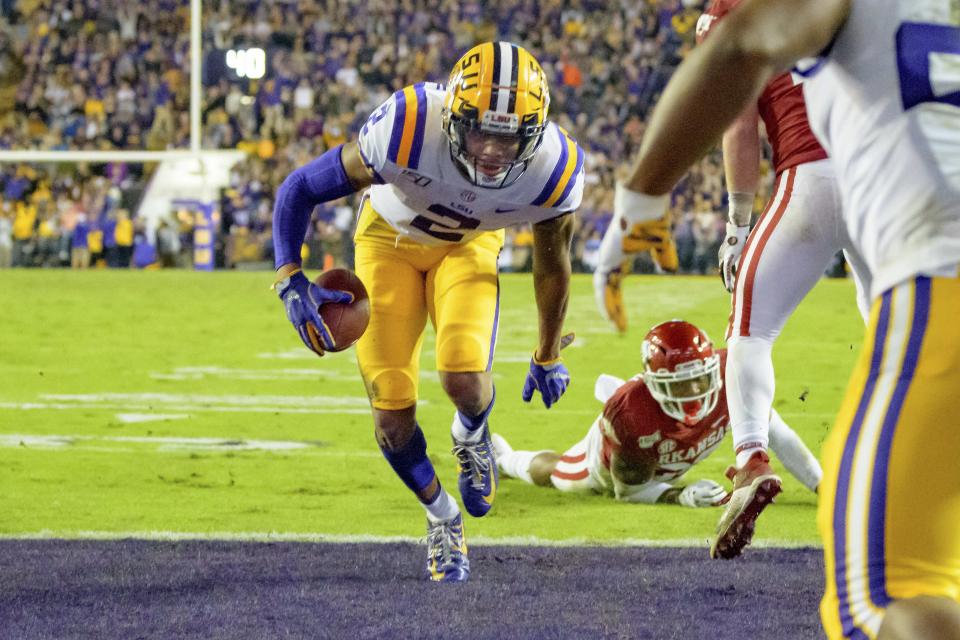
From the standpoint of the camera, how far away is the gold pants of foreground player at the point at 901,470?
193cm

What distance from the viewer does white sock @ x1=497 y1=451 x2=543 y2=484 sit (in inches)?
240

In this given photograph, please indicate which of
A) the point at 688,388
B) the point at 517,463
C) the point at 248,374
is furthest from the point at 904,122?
the point at 248,374

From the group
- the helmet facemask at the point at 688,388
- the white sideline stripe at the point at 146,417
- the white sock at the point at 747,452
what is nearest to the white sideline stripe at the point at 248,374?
the white sideline stripe at the point at 146,417

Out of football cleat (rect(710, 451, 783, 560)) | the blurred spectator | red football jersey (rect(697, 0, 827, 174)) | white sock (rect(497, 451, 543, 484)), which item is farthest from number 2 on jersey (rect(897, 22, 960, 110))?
the blurred spectator

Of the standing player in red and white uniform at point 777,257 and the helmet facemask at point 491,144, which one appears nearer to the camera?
the standing player in red and white uniform at point 777,257

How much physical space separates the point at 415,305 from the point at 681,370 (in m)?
1.11

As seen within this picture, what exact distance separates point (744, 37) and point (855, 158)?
31 centimetres

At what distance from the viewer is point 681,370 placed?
522 cm

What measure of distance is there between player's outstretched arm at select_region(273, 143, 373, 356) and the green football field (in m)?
0.99

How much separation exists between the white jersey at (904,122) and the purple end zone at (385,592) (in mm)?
1768

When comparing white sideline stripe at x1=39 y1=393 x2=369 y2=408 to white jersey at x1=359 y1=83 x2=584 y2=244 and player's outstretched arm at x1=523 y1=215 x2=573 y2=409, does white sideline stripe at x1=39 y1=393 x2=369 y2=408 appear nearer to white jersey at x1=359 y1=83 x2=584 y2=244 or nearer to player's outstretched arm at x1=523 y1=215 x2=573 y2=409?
player's outstretched arm at x1=523 y1=215 x2=573 y2=409

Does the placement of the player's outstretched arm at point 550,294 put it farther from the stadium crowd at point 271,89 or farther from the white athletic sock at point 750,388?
the stadium crowd at point 271,89

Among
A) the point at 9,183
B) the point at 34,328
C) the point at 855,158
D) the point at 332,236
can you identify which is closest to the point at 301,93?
the point at 332,236

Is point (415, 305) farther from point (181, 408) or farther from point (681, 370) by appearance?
point (181, 408)
